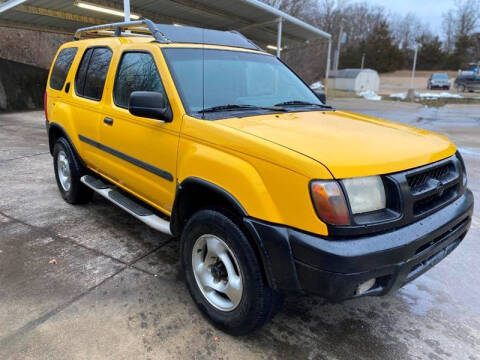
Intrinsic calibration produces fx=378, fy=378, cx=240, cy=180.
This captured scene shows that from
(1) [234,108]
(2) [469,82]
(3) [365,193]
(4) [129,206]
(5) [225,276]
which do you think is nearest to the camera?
(3) [365,193]

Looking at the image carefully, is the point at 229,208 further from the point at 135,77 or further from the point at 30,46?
the point at 30,46

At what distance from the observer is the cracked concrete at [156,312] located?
2.39m

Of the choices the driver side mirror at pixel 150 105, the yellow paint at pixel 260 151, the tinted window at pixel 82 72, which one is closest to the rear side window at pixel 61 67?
the tinted window at pixel 82 72

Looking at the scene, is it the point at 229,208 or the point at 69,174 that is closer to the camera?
the point at 229,208

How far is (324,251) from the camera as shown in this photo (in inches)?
74.2

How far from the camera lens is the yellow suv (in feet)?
6.41

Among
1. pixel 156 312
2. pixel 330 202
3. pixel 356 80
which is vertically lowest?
pixel 156 312

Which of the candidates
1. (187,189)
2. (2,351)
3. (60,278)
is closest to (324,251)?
(187,189)

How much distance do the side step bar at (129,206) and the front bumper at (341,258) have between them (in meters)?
1.12

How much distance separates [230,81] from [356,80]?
126ft

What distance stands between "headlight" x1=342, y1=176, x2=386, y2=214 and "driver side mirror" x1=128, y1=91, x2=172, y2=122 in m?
1.42

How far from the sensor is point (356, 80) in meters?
38.5

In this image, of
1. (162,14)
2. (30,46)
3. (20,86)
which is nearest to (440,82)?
(162,14)

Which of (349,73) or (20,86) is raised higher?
(349,73)
